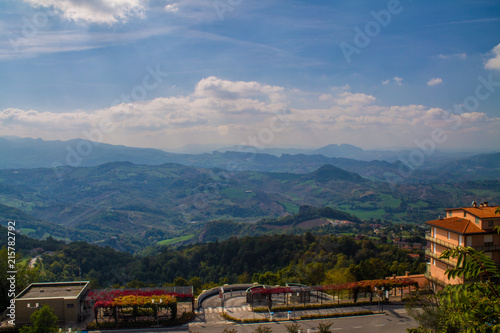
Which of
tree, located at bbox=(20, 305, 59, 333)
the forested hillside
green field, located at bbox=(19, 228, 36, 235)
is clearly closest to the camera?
tree, located at bbox=(20, 305, 59, 333)

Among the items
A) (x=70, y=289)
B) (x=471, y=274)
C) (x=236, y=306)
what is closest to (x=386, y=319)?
(x=236, y=306)

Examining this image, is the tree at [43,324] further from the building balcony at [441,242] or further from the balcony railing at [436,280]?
the building balcony at [441,242]

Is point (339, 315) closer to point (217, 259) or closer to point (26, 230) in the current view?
point (217, 259)

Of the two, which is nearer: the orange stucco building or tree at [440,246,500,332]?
tree at [440,246,500,332]

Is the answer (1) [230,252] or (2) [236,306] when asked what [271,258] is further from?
(2) [236,306]

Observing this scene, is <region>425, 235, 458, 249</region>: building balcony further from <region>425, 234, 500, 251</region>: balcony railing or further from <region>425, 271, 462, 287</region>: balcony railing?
<region>425, 271, 462, 287</region>: balcony railing

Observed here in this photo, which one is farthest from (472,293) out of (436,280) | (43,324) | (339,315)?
(436,280)

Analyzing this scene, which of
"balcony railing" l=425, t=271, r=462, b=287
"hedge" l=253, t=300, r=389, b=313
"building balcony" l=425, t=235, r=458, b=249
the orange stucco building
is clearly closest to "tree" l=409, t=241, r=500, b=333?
the orange stucco building
